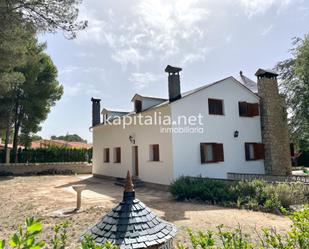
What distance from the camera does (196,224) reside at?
6.25 meters

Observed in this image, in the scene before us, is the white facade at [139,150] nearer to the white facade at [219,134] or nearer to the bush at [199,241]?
the white facade at [219,134]

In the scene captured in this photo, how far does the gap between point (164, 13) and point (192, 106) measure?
465 cm

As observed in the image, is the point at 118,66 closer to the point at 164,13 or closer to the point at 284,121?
the point at 164,13

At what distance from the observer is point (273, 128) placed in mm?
14922

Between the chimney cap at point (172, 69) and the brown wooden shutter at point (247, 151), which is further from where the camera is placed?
the brown wooden shutter at point (247, 151)

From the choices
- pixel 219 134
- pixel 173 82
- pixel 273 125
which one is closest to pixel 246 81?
pixel 273 125

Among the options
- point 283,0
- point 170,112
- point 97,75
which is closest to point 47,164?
point 97,75

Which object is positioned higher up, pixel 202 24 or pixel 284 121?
pixel 202 24

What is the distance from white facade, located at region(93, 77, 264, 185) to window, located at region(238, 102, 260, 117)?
0.26 m

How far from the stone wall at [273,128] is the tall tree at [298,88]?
1.96 feet

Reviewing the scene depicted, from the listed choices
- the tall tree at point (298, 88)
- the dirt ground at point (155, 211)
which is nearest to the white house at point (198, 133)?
the tall tree at point (298, 88)

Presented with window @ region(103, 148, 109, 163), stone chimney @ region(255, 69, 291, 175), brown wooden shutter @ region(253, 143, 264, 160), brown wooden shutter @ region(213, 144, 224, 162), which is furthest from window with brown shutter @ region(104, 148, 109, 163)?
stone chimney @ region(255, 69, 291, 175)

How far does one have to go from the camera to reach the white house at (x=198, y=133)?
39.8 feet

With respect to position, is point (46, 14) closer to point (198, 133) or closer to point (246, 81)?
point (198, 133)
